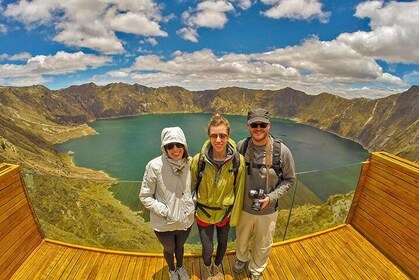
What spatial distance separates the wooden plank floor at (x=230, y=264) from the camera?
13.0ft

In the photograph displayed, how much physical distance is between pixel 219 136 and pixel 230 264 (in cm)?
241

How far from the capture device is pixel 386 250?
436 centimetres

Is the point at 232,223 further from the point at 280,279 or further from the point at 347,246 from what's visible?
the point at 347,246

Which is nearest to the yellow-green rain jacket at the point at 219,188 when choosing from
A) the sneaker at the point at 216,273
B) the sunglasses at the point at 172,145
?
the sunglasses at the point at 172,145

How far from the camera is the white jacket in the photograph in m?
3.06

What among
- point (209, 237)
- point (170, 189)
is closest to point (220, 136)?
point (170, 189)

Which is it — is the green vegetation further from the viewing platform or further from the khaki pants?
the khaki pants

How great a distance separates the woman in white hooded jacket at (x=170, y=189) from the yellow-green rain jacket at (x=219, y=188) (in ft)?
0.43

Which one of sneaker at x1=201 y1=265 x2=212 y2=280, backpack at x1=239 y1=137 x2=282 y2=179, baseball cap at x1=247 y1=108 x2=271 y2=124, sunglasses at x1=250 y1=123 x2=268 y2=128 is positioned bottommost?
sneaker at x1=201 y1=265 x2=212 y2=280

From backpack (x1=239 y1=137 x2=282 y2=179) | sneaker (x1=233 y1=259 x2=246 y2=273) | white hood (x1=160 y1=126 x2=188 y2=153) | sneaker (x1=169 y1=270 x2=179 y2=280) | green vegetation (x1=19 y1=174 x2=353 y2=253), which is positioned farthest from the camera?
green vegetation (x1=19 y1=174 x2=353 y2=253)

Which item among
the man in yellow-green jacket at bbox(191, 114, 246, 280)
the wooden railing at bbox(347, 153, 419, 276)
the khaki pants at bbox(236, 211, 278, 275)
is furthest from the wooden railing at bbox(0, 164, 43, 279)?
the wooden railing at bbox(347, 153, 419, 276)

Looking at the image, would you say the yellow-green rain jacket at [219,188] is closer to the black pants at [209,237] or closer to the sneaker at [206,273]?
the black pants at [209,237]

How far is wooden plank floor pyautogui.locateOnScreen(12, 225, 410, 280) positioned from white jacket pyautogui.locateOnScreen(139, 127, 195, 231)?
4.15 ft

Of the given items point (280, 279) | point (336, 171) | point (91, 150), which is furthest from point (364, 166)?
point (91, 150)
